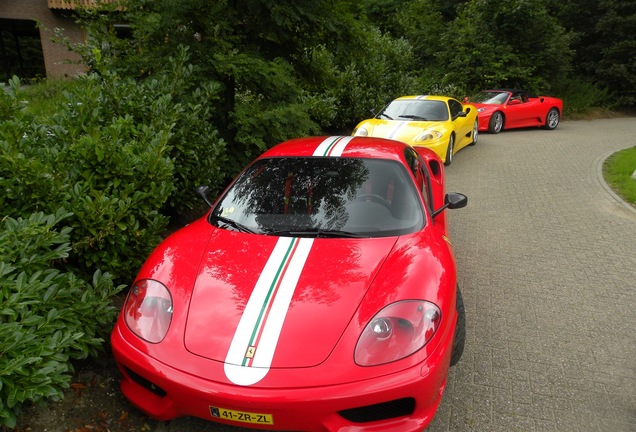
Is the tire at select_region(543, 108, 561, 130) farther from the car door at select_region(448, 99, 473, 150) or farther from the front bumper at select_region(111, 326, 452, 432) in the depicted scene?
the front bumper at select_region(111, 326, 452, 432)

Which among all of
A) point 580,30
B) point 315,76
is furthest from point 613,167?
point 580,30

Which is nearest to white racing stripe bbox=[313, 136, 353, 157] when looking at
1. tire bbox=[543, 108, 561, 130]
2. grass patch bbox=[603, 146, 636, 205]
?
grass patch bbox=[603, 146, 636, 205]

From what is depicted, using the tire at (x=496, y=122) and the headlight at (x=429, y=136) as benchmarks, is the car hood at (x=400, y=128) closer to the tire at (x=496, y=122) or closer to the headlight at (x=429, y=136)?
the headlight at (x=429, y=136)

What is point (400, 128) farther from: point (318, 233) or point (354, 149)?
point (318, 233)

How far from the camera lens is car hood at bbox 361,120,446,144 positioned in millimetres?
8453

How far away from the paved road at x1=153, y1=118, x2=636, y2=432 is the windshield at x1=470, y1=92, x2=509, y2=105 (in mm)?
5596

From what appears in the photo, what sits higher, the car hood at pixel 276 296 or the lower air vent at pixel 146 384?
the car hood at pixel 276 296

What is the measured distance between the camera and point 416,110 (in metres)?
9.55

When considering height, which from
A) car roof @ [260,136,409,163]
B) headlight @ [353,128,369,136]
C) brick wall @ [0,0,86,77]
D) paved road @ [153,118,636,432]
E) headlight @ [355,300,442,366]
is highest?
brick wall @ [0,0,86,77]

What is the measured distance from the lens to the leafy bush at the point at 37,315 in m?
2.06

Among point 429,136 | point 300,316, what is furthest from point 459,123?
point 300,316

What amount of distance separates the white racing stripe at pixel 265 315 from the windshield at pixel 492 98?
12.2 m

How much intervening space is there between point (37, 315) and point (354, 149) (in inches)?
98.1

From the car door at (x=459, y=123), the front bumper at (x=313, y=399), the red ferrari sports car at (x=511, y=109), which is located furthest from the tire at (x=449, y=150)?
the front bumper at (x=313, y=399)
